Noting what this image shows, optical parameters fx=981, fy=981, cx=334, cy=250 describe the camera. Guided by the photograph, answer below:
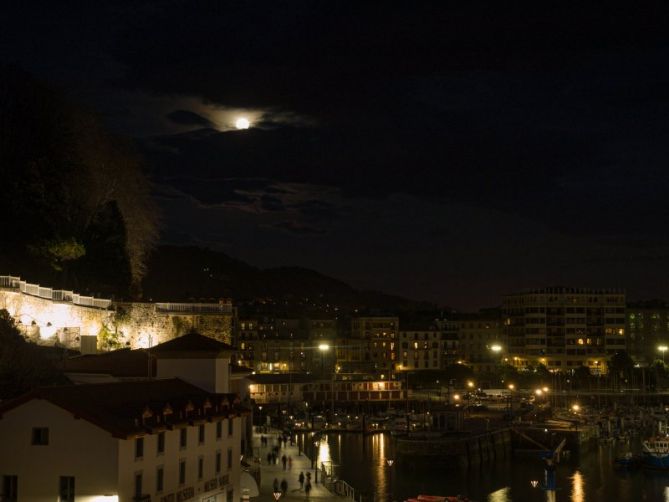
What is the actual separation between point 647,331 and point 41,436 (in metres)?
142

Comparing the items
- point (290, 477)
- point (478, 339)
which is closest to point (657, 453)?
point (290, 477)

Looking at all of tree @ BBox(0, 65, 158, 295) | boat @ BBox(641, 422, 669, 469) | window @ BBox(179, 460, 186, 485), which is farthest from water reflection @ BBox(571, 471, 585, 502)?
window @ BBox(179, 460, 186, 485)

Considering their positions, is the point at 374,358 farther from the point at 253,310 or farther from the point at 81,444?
the point at 81,444

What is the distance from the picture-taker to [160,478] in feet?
97.7

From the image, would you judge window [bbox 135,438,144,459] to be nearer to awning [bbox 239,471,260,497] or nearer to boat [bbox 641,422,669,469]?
awning [bbox 239,471,260,497]

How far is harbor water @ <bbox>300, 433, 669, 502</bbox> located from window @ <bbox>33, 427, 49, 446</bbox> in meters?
30.1

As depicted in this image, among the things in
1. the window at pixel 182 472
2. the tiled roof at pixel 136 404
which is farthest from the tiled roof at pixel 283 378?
the window at pixel 182 472

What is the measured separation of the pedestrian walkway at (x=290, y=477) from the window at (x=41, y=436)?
49.7 feet

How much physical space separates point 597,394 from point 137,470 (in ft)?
341

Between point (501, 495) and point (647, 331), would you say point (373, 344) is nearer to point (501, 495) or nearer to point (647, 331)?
point (647, 331)

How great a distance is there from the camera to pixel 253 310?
156 m

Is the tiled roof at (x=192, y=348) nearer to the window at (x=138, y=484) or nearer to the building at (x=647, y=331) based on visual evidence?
the window at (x=138, y=484)

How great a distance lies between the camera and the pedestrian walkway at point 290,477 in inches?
1732

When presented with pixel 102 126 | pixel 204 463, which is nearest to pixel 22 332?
pixel 204 463
